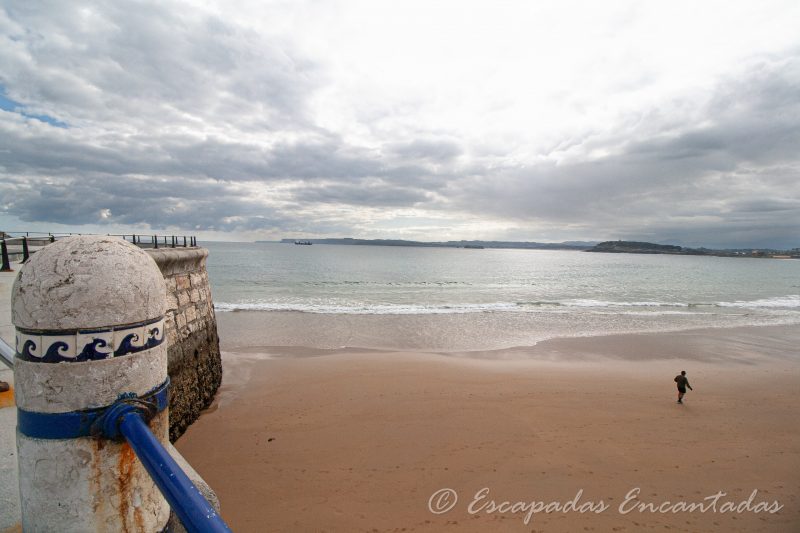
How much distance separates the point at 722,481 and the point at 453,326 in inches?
602

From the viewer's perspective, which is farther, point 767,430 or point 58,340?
point 767,430

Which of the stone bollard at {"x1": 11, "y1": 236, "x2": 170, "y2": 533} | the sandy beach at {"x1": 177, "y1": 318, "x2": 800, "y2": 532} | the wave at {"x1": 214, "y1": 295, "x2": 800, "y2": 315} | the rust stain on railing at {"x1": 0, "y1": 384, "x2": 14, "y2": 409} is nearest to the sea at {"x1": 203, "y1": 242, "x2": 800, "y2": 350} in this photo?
the wave at {"x1": 214, "y1": 295, "x2": 800, "y2": 315}

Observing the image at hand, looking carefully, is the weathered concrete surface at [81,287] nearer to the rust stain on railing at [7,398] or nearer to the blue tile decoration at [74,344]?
the blue tile decoration at [74,344]

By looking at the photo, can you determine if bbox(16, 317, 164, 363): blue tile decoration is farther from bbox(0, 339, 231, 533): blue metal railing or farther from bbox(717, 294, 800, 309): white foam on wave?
bbox(717, 294, 800, 309): white foam on wave

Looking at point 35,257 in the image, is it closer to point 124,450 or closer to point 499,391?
point 124,450

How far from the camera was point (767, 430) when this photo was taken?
9406 millimetres

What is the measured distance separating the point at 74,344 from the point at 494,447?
7.94 meters

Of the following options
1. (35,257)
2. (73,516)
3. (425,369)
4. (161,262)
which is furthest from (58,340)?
(425,369)

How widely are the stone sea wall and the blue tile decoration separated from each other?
6394 mm

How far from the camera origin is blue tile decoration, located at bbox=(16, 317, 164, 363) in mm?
1632

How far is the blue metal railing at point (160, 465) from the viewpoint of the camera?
50.8 inches

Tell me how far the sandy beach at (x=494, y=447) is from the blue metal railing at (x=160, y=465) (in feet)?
17.3

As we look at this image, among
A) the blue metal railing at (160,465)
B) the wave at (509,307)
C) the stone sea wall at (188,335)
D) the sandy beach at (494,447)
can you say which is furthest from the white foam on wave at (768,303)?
the blue metal railing at (160,465)

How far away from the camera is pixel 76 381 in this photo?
164cm
